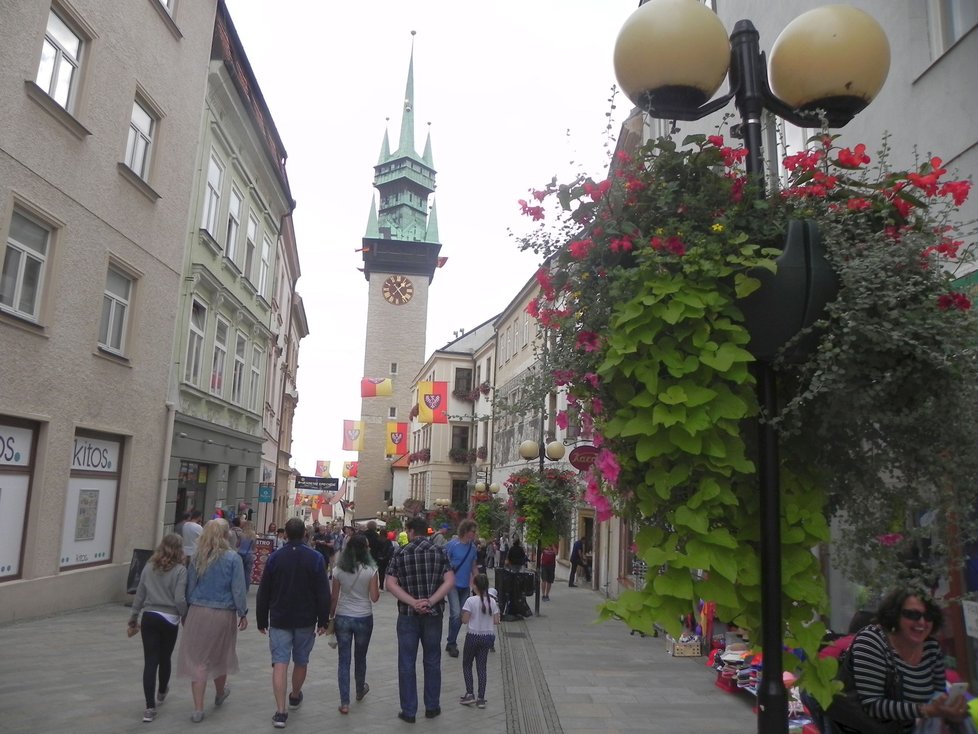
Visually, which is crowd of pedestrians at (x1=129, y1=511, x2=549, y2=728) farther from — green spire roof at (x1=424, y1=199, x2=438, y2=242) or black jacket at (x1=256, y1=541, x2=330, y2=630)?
green spire roof at (x1=424, y1=199, x2=438, y2=242)

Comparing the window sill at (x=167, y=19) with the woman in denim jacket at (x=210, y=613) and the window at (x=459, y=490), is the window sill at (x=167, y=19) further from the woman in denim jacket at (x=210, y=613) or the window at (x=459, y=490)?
the window at (x=459, y=490)

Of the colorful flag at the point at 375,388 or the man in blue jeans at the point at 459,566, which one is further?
the colorful flag at the point at 375,388

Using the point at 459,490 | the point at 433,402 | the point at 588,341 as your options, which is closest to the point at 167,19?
the point at 588,341

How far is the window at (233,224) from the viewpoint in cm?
1972

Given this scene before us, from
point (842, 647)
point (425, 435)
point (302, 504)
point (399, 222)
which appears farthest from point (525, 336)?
point (302, 504)

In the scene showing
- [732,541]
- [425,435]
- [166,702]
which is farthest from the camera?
[425,435]

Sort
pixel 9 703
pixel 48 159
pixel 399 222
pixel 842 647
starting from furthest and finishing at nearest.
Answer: pixel 399 222
pixel 48 159
pixel 9 703
pixel 842 647

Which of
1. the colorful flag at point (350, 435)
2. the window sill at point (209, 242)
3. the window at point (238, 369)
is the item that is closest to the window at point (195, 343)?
the window sill at point (209, 242)

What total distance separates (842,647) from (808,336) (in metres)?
2.40

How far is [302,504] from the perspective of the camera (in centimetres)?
7600

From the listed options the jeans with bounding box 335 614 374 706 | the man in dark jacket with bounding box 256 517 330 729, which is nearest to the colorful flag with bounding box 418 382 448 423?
the jeans with bounding box 335 614 374 706

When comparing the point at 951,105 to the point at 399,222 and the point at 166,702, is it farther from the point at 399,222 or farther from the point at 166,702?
the point at 399,222

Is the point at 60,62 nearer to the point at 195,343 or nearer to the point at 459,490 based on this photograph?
the point at 195,343

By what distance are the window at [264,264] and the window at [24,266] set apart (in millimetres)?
12453
